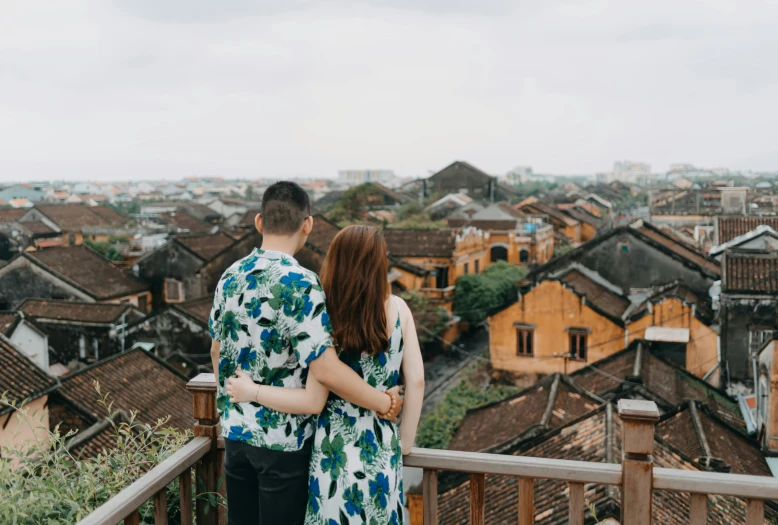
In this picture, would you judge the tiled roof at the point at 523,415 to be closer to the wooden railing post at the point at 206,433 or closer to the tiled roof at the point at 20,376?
the tiled roof at the point at 20,376

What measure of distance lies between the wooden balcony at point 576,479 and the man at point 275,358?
14.7 inches

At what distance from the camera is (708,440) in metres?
8.70

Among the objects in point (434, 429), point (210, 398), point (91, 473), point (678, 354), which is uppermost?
point (210, 398)

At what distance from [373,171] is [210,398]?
182m

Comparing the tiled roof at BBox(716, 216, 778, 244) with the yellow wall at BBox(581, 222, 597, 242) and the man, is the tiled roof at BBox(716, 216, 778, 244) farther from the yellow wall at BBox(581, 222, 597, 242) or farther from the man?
the yellow wall at BBox(581, 222, 597, 242)

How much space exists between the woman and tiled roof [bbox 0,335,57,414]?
765 centimetres

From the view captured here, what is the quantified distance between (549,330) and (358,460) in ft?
49.4

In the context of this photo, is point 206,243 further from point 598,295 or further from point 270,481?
point 270,481

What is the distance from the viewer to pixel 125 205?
77.9m

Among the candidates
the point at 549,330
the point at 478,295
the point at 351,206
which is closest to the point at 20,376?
the point at 549,330

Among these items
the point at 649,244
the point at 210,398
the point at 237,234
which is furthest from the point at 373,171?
the point at 210,398

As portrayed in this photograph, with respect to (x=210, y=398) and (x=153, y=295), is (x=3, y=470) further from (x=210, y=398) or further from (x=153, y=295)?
(x=153, y=295)

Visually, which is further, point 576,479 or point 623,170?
point 623,170

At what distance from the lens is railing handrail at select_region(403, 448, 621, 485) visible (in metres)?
2.81
